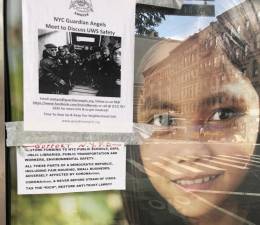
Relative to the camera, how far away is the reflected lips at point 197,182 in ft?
7.07

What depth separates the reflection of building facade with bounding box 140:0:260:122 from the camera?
6.91ft

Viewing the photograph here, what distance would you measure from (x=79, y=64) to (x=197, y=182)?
0.84 meters

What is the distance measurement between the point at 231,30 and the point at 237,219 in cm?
99

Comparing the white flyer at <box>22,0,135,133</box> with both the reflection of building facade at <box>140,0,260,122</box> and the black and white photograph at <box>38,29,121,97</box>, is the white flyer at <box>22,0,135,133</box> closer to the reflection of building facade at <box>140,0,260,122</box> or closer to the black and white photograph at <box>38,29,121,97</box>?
the black and white photograph at <box>38,29,121,97</box>

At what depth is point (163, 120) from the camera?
6.92 feet

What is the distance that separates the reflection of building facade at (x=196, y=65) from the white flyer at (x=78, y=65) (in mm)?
157

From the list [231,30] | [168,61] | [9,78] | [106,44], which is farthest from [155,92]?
[9,78]

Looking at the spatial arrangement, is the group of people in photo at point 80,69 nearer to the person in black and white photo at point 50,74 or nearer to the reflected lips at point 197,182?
the person in black and white photo at point 50,74

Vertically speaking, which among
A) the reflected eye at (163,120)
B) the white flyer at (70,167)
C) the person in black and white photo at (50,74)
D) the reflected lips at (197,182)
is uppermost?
the person in black and white photo at (50,74)

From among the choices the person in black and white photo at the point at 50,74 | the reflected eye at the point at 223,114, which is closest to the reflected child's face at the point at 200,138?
the reflected eye at the point at 223,114

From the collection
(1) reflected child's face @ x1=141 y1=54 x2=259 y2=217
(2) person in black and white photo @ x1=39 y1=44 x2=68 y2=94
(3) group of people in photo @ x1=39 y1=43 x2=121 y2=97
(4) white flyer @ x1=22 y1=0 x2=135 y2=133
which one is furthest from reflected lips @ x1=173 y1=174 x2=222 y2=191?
(2) person in black and white photo @ x1=39 y1=44 x2=68 y2=94

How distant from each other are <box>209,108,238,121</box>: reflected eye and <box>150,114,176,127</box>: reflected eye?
210mm

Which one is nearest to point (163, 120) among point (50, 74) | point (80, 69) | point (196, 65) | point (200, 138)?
point (200, 138)

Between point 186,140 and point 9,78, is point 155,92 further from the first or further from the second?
point 9,78
